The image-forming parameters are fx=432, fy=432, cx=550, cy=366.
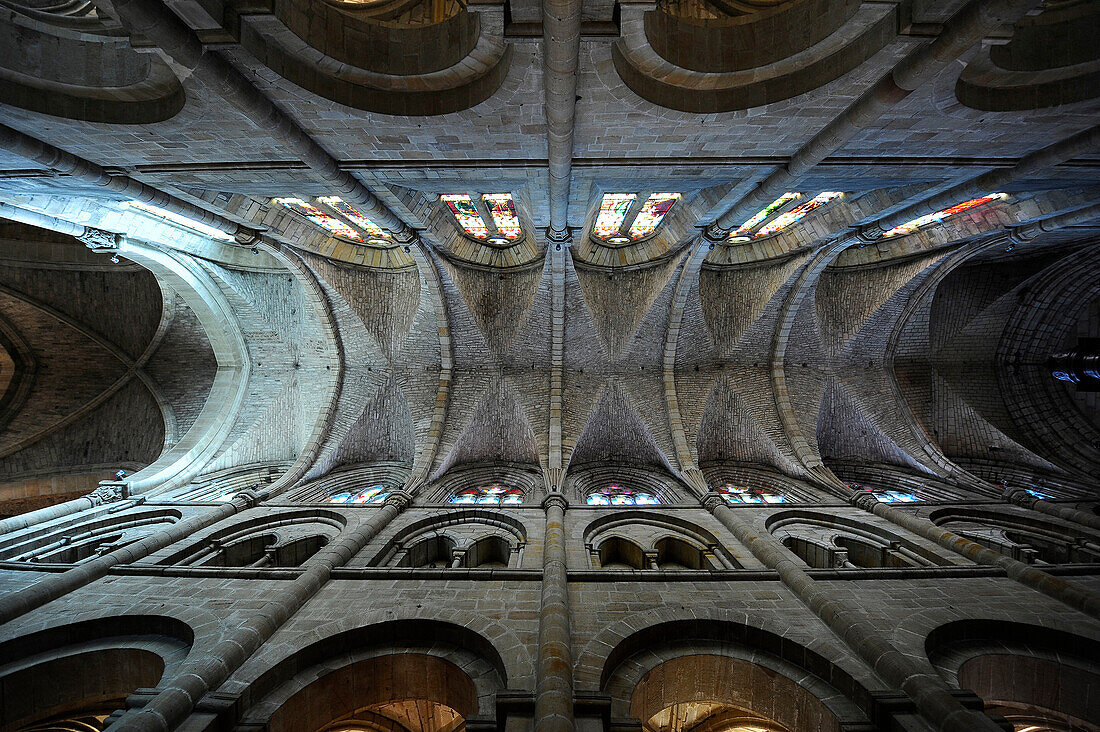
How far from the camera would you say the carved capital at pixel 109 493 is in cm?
951

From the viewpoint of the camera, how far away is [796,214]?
10.2 metres

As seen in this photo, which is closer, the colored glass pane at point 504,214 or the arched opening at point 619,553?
the arched opening at point 619,553

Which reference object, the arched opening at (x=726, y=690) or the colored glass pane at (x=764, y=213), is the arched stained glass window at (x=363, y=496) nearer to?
the arched opening at (x=726, y=690)

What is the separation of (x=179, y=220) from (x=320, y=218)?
3.10 meters

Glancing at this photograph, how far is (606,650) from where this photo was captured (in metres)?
5.06

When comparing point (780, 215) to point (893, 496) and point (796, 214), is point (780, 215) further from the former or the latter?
point (893, 496)

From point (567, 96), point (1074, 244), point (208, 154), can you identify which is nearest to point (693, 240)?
point (567, 96)

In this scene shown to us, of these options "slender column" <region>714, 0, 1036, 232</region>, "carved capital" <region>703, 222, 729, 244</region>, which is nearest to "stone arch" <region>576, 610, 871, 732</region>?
"slender column" <region>714, 0, 1036, 232</region>

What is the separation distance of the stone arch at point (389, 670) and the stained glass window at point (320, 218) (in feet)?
28.3

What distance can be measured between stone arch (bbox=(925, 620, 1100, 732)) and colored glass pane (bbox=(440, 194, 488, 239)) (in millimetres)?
10701

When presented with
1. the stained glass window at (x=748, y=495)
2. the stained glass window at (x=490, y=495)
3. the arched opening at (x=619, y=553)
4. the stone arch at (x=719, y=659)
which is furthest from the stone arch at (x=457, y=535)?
the stained glass window at (x=748, y=495)

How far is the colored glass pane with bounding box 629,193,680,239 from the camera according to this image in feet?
31.9

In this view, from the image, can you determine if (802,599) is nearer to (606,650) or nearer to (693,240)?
(606,650)

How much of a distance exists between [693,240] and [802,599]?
7.34 m
